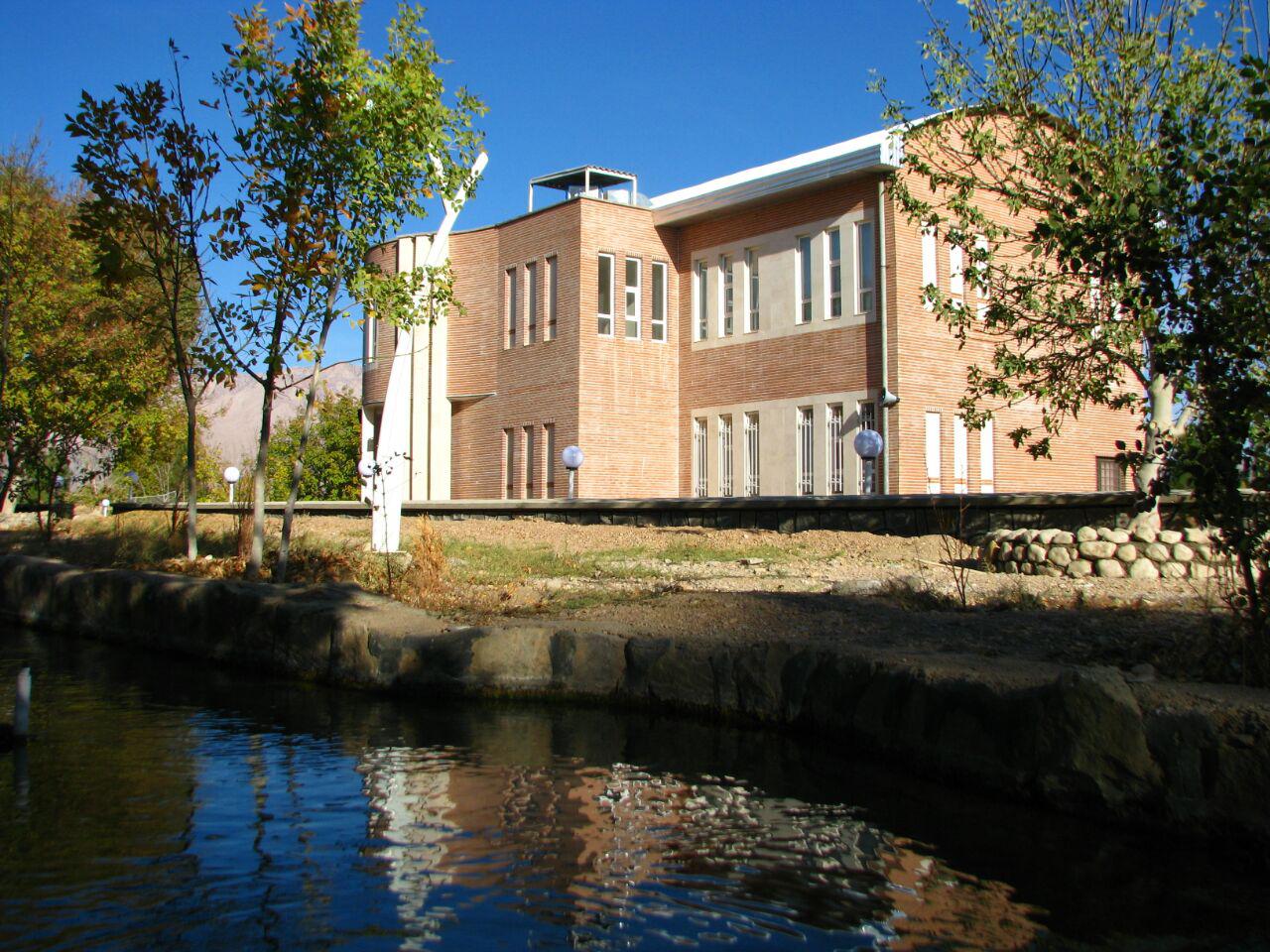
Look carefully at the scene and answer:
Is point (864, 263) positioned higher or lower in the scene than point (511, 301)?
lower

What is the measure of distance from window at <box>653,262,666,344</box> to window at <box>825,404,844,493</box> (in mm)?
5207

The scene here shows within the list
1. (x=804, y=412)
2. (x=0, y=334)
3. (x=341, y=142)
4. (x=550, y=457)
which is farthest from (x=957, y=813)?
(x=550, y=457)

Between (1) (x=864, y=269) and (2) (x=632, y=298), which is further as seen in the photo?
(2) (x=632, y=298)

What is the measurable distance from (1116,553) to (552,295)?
56.2ft

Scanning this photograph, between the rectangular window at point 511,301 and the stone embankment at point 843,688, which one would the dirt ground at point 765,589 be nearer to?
the stone embankment at point 843,688

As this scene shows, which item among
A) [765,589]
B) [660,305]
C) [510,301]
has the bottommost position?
[765,589]

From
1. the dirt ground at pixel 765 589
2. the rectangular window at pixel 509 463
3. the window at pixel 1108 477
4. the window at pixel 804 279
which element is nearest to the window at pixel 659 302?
the window at pixel 804 279

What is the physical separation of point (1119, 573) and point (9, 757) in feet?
33.0

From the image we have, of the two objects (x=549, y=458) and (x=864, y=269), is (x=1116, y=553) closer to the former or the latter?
(x=864, y=269)

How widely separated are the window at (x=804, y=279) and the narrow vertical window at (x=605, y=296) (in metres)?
4.35

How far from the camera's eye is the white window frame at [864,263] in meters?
22.6

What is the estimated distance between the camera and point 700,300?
26797 millimetres

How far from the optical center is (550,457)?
2672 cm

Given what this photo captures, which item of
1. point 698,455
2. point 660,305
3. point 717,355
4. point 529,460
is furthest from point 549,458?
point 717,355
